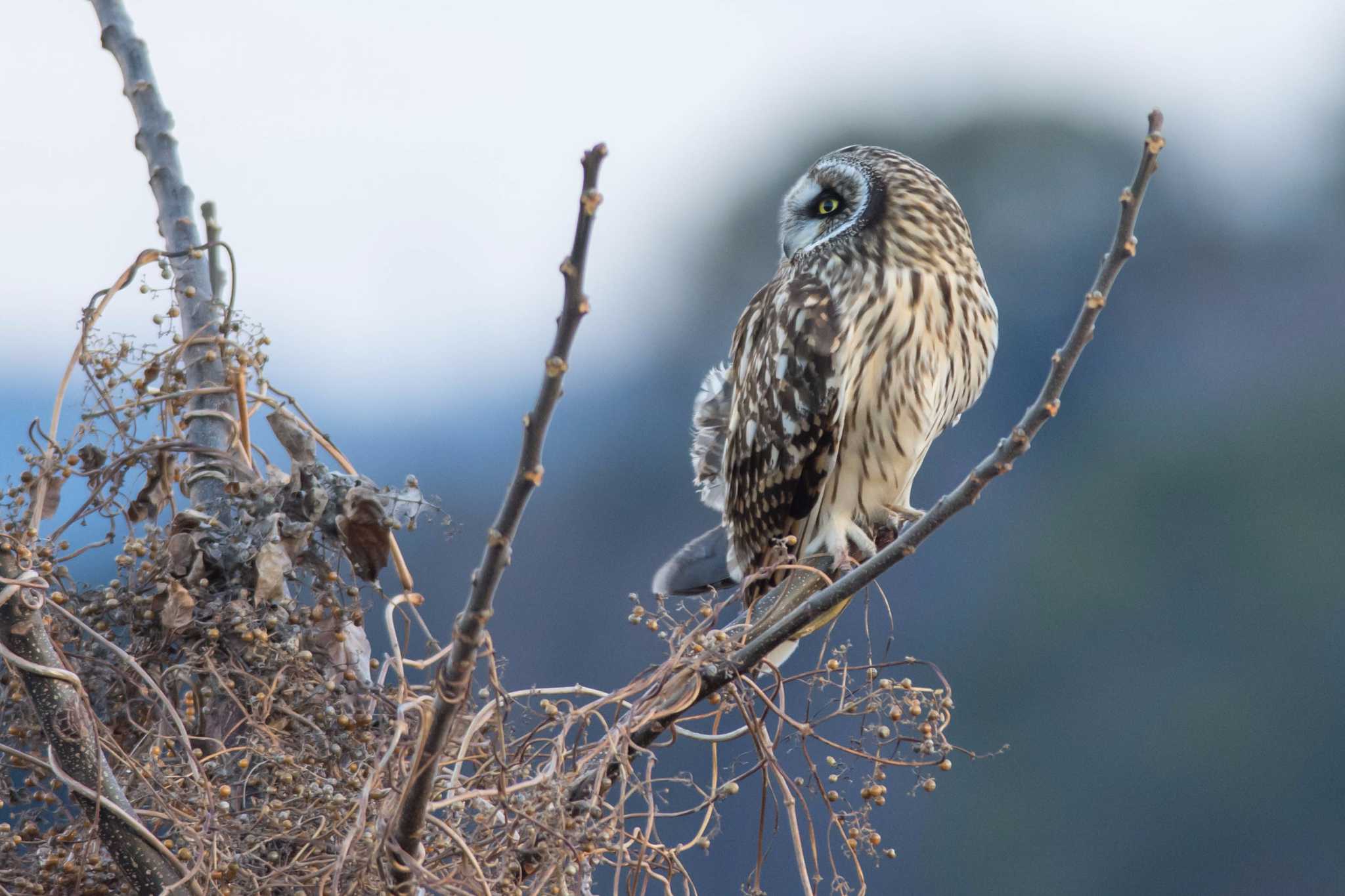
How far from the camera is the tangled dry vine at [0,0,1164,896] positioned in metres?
1.14

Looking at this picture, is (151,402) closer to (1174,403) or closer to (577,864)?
(577,864)

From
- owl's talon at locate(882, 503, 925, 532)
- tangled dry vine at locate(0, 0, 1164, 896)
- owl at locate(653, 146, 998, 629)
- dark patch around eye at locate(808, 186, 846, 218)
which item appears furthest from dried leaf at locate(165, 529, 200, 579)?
dark patch around eye at locate(808, 186, 846, 218)

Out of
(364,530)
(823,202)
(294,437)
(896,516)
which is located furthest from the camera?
(823,202)

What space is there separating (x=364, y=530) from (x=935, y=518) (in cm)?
51

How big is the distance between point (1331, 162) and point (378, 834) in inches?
809

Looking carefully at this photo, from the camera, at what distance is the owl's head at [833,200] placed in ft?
7.66

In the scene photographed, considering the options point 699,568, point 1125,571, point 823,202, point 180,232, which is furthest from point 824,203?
point 1125,571

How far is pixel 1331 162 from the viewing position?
19.2 meters

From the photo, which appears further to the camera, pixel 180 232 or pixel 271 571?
pixel 180 232

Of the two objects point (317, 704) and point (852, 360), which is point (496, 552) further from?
point (852, 360)

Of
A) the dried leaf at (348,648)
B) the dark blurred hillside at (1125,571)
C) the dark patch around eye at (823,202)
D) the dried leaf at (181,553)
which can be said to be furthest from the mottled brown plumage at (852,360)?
the dark blurred hillside at (1125,571)

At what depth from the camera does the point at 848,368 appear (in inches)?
85.7

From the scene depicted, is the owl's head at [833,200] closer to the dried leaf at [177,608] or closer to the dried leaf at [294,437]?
the dried leaf at [294,437]

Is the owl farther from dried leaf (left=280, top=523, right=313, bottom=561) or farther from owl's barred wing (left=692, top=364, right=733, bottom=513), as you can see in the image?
dried leaf (left=280, top=523, right=313, bottom=561)
